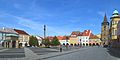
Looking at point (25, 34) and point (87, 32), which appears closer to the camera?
point (25, 34)

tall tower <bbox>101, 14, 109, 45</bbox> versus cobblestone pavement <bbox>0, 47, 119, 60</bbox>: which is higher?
tall tower <bbox>101, 14, 109, 45</bbox>

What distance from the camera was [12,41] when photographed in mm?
99812

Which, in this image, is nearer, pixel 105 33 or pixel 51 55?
pixel 51 55

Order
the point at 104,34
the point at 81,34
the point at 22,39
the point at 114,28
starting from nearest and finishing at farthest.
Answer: the point at 114,28 → the point at 22,39 → the point at 104,34 → the point at 81,34

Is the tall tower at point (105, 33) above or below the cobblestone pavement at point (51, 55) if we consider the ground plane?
above

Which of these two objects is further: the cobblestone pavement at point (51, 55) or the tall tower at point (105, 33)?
the tall tower at point (105, 33)

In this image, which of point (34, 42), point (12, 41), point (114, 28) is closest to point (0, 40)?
point (34, 42)

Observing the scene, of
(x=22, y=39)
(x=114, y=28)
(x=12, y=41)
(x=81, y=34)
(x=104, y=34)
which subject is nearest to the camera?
(x=12, y=41)

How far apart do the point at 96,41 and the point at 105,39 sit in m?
11.0

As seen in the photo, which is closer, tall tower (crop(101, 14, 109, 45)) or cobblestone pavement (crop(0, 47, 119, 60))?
cobblestone pavement (crop(0, 47, 119, 60))

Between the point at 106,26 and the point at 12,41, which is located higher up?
the point at 106,26

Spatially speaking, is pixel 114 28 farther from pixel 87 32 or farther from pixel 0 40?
pixel 87 32

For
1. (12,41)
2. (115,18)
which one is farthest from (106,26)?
(12,41)

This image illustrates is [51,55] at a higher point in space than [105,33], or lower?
lower
